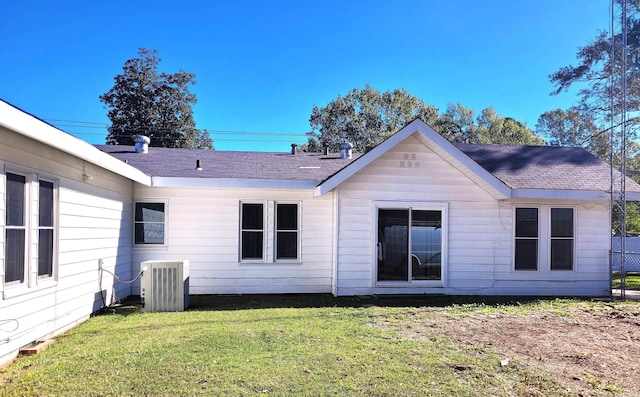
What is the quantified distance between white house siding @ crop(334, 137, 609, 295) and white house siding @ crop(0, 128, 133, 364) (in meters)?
4.46

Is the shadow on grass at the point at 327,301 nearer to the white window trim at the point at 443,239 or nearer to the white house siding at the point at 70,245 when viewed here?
the white window trim at the point at 443,239

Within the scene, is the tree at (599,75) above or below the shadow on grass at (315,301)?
above

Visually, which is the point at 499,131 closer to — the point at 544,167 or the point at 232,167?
the point at 544,167

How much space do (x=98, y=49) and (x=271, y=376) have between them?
27630mm

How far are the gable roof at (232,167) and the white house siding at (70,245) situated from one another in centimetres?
112

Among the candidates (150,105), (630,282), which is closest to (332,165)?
→ (630,282)

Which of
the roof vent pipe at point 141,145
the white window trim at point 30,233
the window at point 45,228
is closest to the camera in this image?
the white window trim at point 30,233

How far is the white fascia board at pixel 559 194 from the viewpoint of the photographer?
29.9 feet

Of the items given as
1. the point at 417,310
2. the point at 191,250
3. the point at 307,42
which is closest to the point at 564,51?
the point at 307,42

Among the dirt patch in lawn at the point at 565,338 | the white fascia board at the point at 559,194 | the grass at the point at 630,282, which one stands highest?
the white fascia board at the point at 559,194

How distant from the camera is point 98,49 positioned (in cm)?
2581

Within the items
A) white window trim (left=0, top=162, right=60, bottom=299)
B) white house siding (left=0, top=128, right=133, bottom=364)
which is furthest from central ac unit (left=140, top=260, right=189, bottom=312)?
white window trim (left=0, top=162, right=60, bottom=299)

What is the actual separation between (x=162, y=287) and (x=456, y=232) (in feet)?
20.3

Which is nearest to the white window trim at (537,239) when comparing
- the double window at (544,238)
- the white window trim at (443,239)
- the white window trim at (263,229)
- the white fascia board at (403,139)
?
the double window at (544,238)
